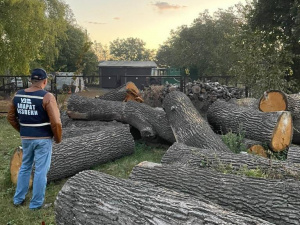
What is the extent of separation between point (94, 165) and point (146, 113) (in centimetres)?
214

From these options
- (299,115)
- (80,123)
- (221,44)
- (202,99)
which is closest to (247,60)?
(202,99)

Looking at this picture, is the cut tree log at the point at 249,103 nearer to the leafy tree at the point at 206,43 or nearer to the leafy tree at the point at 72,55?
the leafy tree at the point at 206,43

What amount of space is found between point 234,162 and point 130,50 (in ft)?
250

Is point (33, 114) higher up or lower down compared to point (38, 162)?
higher up

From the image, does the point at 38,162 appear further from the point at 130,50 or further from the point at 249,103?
the point at 130,50

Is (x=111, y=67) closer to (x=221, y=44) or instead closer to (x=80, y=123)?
(x=221, y=44)

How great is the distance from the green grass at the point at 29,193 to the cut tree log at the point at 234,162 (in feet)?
4.33

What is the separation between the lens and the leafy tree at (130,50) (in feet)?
258

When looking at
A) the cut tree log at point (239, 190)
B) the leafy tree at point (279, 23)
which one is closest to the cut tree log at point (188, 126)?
the cut tree log at point (239, 190)

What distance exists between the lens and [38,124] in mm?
4312

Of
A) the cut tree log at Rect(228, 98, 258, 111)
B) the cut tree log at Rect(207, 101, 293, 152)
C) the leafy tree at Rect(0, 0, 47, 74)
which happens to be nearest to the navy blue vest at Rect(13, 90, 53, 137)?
the cut tree log at Rect(207, 101, 293, 152)

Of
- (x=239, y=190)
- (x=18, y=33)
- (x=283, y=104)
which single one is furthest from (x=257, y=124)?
(x=18, y=33)

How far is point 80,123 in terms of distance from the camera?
868 centimetres

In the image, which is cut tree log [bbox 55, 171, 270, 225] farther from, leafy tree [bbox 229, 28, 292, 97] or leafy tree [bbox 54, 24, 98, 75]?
leafy tree [bbox 54, 24, 98, 75]
